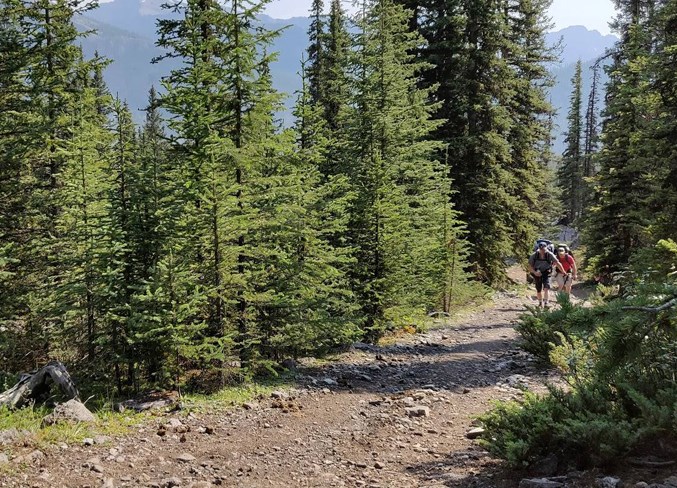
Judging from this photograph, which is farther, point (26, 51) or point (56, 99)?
point (56, 99)

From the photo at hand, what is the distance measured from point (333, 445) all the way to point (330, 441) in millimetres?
143

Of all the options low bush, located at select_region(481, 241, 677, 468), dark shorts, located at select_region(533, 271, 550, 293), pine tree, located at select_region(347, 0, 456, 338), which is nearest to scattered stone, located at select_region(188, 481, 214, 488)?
low bush, located at select_region(481, 241, 677, 468)

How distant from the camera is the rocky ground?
5.33 meters

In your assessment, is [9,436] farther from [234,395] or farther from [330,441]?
[330,441]

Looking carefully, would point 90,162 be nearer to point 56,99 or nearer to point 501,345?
point 56,99

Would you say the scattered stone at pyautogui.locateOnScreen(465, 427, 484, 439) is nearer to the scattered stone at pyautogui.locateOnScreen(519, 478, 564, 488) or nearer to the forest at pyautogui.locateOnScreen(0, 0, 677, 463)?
the forest at pyautogui.locateOnScreen(0, 0, 677, 463)

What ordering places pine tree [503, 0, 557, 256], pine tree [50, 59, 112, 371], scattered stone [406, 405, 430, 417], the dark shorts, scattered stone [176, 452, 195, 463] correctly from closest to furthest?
scattered stone [176, 452, 195, 463] < scattered stone [406, 405, 430, 417] < pine tree [50, 59, 112, 371] < the dark shorts < pine tree [503, 0, 557, 256]

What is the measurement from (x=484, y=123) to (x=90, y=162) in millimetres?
16583

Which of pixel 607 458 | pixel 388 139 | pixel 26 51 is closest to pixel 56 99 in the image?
pixel 26 51

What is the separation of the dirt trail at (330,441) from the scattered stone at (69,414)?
708mm

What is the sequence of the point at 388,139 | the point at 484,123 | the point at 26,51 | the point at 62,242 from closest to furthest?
the point at 62,242
the point at 26,51
the point at 388,139
the point at 484,123

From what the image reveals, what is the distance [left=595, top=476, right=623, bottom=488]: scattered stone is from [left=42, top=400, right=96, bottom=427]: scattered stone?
638cm

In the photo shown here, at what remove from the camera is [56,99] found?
13242mm

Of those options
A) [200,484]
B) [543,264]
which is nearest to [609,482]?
[200,484]
